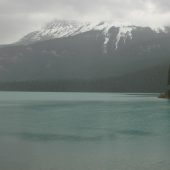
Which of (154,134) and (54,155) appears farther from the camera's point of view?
(154,134)

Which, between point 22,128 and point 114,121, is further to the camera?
point 114,121

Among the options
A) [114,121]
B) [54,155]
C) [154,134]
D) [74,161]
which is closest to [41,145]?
[54,155]

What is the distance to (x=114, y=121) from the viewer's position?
2269 inches

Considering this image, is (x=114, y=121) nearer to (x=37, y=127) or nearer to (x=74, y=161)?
(x=37, y=127)

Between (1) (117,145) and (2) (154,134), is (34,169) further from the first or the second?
(2) (154,134)

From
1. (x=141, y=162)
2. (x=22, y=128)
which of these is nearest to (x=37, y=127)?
(x=22, y=128)

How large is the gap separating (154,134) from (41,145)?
13281 millimetres

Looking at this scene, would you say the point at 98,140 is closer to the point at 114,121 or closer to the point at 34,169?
the point at 34,169

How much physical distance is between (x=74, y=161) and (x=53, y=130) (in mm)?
18321

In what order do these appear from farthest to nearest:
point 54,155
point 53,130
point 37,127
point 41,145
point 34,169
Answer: point 37,127 → point 53,130 → point 41,145 → point 54,155 → point 34,169

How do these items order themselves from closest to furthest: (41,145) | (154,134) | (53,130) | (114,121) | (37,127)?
(41,145)
(154,134)
(53,130)
(37,127)
(114,121)

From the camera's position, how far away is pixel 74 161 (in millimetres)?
28484

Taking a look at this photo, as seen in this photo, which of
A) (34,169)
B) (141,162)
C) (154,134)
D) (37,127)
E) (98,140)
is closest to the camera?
(34,169)

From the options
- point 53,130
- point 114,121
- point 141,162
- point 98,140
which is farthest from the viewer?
point 114,121
